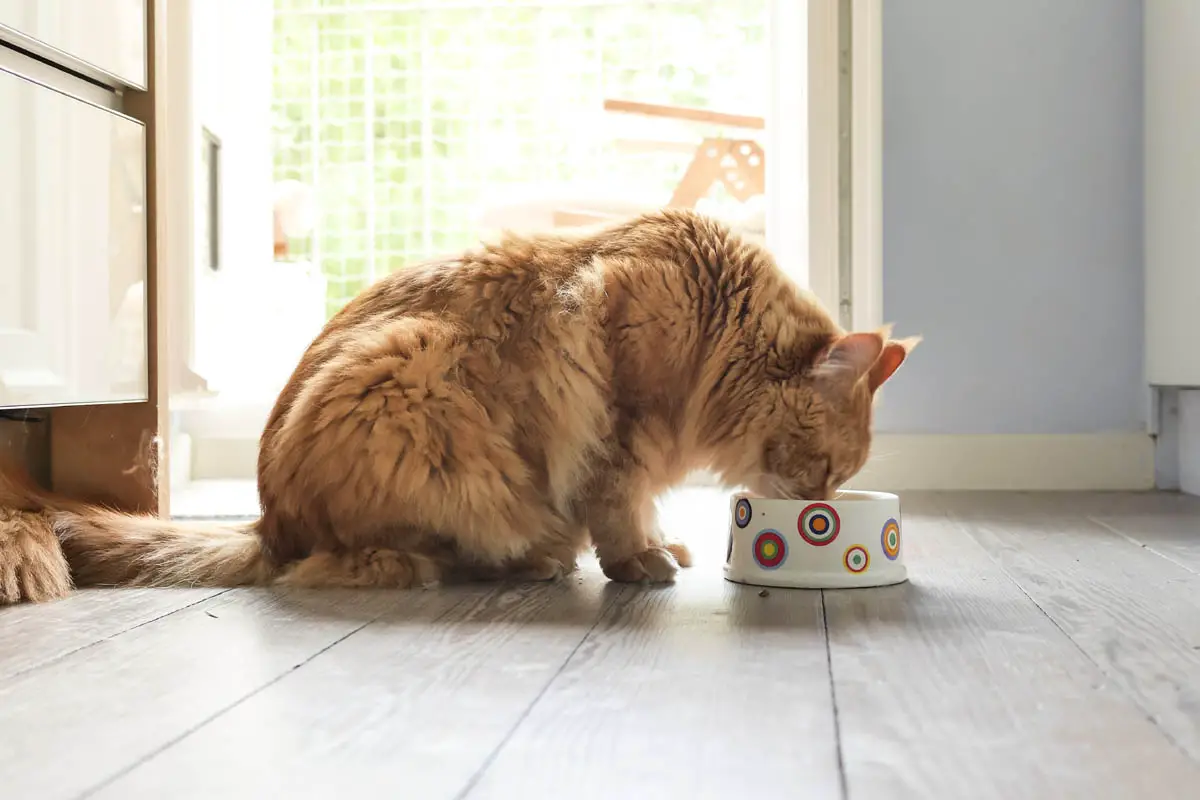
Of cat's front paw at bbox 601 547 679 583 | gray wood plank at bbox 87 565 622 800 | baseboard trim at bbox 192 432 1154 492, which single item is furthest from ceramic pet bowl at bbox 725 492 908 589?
baseboard trim at bbox 192 432 1154 492

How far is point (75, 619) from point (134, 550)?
28 centimetres

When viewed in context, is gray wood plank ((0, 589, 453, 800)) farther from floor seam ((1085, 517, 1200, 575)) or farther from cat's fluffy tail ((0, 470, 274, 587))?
floor seam ((1085, 517, 1200, 575))

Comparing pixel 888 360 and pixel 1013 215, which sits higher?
pixel 1013 215

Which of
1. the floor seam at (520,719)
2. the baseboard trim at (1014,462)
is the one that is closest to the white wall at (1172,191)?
the baseboard trim at (1014,462)

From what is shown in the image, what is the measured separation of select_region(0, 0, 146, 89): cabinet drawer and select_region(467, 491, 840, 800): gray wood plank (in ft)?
3.69

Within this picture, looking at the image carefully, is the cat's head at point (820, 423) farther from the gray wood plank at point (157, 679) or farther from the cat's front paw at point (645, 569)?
the gray wood plank at point (157, 679)

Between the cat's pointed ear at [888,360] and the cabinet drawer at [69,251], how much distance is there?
118cm

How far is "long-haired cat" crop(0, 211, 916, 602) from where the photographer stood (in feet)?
5.49

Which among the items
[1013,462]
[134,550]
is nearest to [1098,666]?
[134,550]

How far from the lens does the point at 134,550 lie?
1.72m

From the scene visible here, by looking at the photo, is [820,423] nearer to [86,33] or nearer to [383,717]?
[383,717]

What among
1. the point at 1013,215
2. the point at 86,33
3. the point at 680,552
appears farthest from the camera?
the point at 1013,215

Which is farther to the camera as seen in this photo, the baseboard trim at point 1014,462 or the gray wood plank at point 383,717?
the baseboard trim at point 1014,462

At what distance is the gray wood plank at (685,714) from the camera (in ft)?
2.75
